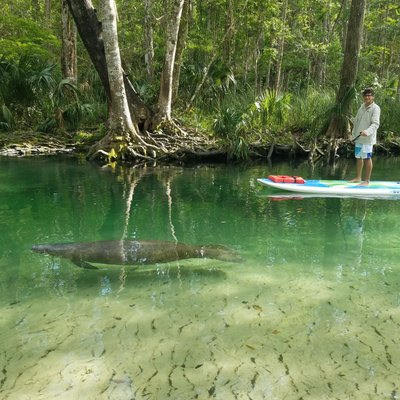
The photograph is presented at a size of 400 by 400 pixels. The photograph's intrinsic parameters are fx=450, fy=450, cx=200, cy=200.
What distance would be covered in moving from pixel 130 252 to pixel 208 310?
132 centimetres

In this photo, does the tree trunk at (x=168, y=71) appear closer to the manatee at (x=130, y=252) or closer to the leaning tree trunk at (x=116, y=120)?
the leaning tree trunk at (x=116, y=120)

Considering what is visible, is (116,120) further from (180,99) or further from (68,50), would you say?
(180,99)

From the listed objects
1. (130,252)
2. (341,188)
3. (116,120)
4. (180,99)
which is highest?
(180,99)

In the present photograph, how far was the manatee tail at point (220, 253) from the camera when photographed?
4.88 meters

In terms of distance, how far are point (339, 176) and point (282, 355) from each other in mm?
8578

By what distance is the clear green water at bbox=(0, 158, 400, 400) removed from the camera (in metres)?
2.77

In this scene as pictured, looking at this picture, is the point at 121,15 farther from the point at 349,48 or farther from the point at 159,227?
the point at 159,227

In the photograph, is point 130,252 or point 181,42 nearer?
point 130,252

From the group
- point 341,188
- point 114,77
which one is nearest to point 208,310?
point 341,188

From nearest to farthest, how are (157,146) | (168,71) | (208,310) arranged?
(208,310) → (157,146) → (168,71)

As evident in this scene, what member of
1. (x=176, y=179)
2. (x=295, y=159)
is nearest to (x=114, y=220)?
(x=176, y=179)

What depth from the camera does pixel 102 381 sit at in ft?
9.00

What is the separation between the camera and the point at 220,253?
4984 mm

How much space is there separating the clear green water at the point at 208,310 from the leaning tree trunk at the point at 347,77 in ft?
22.4
